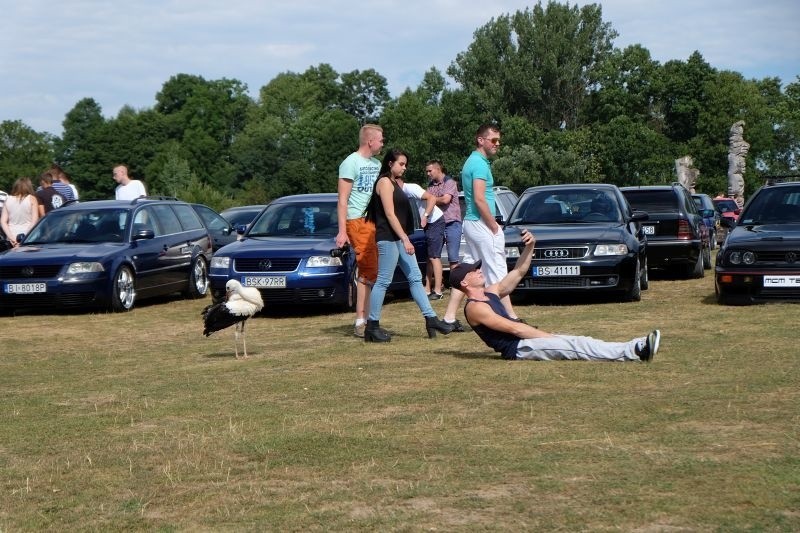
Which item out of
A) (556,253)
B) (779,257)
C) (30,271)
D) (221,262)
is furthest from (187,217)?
(779,257)

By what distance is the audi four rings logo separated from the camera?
16141 millimetres

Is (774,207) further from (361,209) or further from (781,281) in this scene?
(361,209)

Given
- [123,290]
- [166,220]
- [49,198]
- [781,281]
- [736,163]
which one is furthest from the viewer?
[736,163]

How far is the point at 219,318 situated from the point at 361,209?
2.09m

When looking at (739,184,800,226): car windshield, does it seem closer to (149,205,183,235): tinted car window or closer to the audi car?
the audi car

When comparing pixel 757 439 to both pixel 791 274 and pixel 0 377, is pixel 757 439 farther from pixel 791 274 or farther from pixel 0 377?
pixel 791 274

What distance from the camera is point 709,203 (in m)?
33.4

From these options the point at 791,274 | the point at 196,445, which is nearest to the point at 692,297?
the point at 791,274

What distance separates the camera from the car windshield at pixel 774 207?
16188 millimetres

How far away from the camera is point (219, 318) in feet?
38.0

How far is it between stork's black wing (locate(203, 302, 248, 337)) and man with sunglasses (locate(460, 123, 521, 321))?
2.33m

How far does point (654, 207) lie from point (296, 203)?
6.62 metres

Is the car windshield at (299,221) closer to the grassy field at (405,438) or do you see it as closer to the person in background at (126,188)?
the person in background at (126,188)

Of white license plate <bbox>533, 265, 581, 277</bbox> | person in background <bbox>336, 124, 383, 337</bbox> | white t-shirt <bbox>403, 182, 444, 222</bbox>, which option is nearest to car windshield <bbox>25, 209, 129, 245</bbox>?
white t-shirt <bbox>403, 182, 444, 222</bbox>
